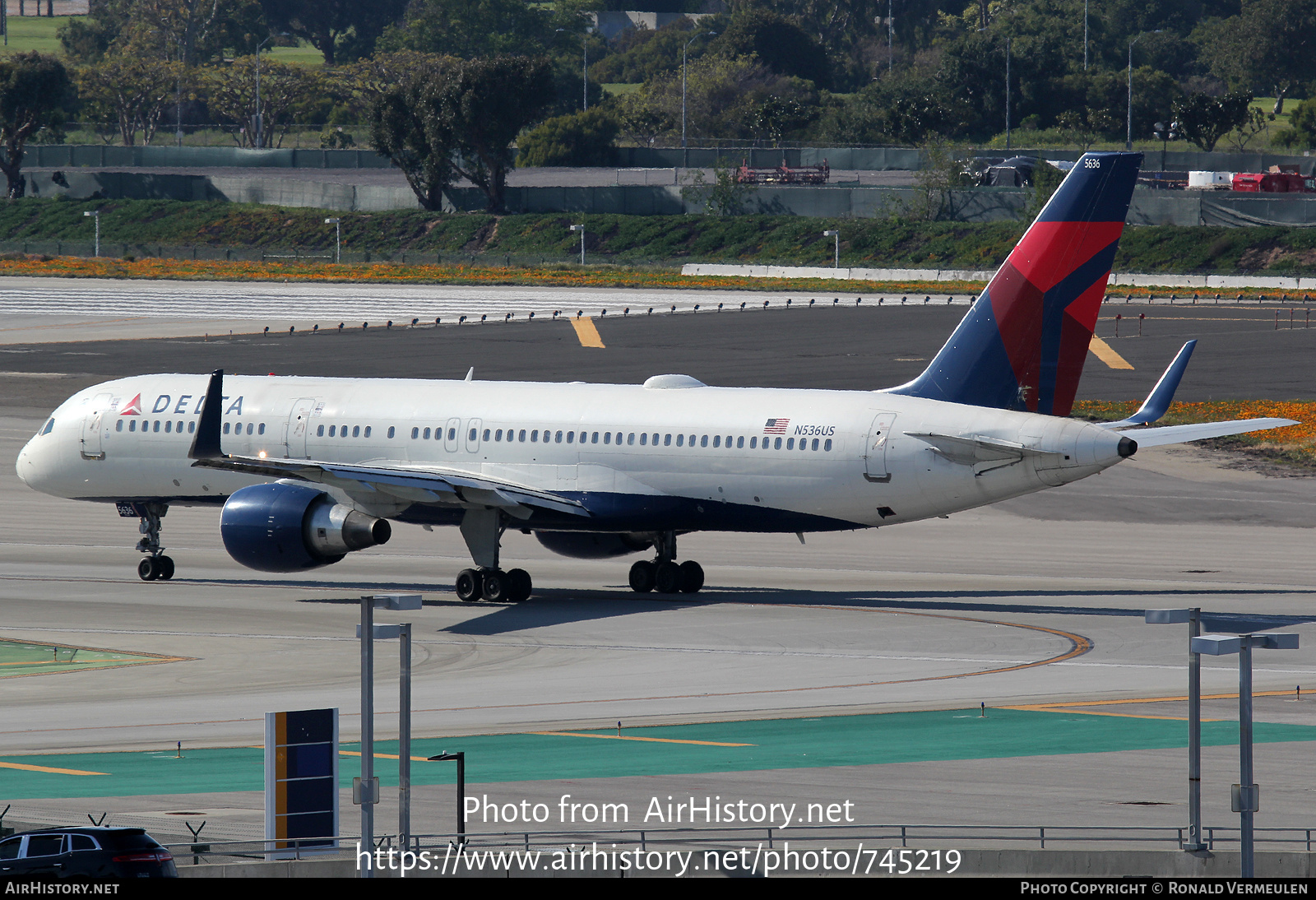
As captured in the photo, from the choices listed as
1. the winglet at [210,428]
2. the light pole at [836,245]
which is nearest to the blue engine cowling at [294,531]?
the winglet at [210,428]

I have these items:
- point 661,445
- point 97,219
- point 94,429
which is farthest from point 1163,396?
point 97,219

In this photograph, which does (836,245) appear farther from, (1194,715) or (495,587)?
(1194,715)

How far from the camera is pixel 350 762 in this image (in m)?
27.9

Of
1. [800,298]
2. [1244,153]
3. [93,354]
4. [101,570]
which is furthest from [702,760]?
[1244,153]

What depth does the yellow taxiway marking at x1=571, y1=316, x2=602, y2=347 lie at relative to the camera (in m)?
103

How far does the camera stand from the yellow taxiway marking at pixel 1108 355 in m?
92.2

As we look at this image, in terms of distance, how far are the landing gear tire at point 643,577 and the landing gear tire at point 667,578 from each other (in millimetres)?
112

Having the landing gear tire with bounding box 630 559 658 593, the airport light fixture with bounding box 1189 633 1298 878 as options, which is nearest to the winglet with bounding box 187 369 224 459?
the landing gear tire with bounding box 630 559 658 593

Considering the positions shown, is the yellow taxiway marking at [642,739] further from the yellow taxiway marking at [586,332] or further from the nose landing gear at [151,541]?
the yellow taxiway marking at [586,332]

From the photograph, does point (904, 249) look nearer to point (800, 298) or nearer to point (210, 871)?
point (800, 298)

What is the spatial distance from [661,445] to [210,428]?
1022 cm

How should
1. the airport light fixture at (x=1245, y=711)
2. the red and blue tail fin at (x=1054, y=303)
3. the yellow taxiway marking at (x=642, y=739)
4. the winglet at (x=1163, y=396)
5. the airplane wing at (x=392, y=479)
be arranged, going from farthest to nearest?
1. the red and blue tail fin at (x=1054, y=303)
2. the airplane wing at (x=392, y=479)
3. the winglet at (x=1163, y=396)
4. the yellow taxiway marking at (x=642, y=739)
5. the airport light fixture at (x=1245, y=711)

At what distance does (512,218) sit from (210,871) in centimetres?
16219
